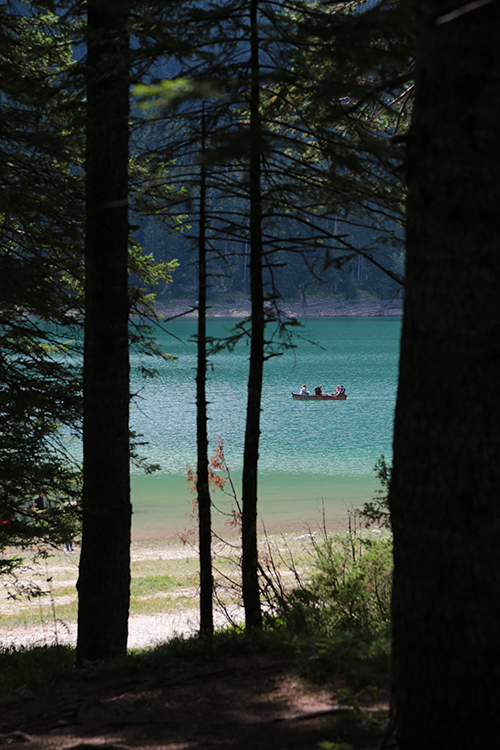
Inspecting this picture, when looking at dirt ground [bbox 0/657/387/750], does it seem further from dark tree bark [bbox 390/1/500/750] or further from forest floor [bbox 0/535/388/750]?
dark tree bark [bbox 390/1/500/750]

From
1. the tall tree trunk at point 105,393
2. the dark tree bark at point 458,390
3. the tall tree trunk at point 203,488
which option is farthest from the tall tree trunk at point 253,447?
the dark tree bark at point 458,390

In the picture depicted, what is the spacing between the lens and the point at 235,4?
244 inches

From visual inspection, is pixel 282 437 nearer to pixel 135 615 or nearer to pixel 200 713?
pixel 135 615

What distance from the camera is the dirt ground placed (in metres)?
3.28

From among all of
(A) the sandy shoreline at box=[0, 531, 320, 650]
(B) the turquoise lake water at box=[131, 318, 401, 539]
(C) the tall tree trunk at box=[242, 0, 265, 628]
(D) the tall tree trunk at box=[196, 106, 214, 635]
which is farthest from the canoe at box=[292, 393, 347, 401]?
(C) the tall tree trunk at box=[242, 0, 265, 628]

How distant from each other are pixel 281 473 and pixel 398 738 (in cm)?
2192

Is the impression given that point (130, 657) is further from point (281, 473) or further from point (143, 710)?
point (281, 473)

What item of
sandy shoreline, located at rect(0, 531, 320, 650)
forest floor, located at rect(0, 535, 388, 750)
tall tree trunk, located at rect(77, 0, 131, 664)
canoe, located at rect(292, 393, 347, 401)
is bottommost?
sandy shoreline, located at rect(0, 531, 320, 650)

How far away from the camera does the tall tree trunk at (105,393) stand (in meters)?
6.08

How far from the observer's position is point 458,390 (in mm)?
2709

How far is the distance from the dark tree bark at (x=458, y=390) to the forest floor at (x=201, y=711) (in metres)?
0.66

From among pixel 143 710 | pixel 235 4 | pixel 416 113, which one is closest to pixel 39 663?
pixel 143 710

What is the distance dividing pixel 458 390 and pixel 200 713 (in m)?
2.57

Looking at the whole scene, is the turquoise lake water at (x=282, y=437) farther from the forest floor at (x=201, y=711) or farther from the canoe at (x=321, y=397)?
the forest floor at (x=201, y=711)
